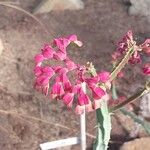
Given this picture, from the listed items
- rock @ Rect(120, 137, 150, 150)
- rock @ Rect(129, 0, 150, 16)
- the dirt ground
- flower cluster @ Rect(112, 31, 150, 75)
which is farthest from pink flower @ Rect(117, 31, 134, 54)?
rock @ Rect(129, 0, 150, 16)

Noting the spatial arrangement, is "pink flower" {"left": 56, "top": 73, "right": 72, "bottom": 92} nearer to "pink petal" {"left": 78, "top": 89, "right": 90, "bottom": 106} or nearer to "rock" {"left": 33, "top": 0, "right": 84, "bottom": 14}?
"pink petal" {"left": 78, "top": 89, "right": 90, "bottom": 106}

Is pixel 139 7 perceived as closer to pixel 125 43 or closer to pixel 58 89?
pixel 125 43

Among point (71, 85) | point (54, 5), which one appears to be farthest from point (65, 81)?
point (54, 5)

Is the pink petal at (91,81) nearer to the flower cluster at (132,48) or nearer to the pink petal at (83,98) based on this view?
the pink petal at (83,98)

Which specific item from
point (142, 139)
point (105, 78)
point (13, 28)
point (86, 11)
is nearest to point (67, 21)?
point (86, 11)

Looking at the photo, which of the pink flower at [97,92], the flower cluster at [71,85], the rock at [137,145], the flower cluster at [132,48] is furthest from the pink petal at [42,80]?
the rock at [137,145]

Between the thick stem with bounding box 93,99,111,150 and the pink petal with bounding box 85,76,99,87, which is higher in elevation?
the pink petal with bounding box 85,76,99,87

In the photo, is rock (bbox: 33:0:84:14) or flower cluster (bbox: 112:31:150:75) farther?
rock (bbox: 33:0:84:14)
